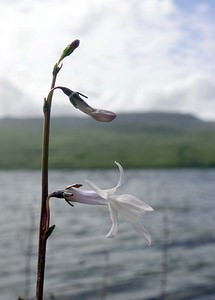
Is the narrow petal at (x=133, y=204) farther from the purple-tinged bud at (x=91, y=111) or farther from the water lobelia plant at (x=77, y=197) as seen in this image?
the purple-tinged bud at (x=91, y=111)

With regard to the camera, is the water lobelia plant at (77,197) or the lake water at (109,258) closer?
the water lobelia plant at (77,197)

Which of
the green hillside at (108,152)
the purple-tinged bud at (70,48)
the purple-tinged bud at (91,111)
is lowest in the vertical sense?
the purple-tinged bud at (91,111)

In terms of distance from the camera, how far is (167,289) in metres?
25.1

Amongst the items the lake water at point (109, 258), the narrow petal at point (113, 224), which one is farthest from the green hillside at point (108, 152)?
the narrow petal at point (113, 224)

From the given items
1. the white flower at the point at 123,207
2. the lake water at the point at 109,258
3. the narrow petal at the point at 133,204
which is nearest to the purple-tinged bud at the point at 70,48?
the white flower at the point at 123,207

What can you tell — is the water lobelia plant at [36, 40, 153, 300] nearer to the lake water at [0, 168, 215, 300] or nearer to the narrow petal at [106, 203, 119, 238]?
the narrow petal at [106, 203, 119, 238]

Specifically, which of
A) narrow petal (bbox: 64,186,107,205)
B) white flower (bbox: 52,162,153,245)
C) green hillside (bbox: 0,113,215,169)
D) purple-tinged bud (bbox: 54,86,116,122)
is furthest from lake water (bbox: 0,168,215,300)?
green hillside (bbox: 0,113,215,169)

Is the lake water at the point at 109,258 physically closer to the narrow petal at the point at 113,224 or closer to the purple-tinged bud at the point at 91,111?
the purple-tinged bud at the point at 91,111

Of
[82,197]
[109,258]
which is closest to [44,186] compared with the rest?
[82,197]

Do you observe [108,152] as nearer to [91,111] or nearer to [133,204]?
[91,111]

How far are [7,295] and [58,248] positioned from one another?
430 inches

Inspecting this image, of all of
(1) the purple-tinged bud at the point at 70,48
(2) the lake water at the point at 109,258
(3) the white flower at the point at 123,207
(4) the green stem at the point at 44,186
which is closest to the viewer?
(4) the green stem at the point at 44,186

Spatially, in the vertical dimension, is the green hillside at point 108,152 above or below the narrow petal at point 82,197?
above

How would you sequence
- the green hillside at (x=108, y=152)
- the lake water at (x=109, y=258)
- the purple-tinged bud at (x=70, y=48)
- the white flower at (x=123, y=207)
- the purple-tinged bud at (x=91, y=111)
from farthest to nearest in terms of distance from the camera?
1. the green hillside at (x=108, y=152)
2. the lake water at (x=109, y=258)
3. the purple-tinged bud at (x=91, y=111)
4. the purple-tinged bud at (x=70, y=48)
5. the white flower at (x=123, y=207)
